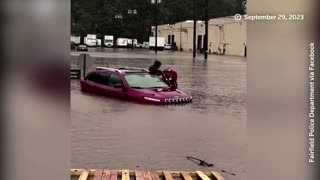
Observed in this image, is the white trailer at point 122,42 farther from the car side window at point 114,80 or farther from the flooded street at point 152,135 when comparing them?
the car side window at point 114,80

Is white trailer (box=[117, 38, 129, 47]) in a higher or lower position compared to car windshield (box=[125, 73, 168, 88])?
higher

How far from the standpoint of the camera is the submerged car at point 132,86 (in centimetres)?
1031

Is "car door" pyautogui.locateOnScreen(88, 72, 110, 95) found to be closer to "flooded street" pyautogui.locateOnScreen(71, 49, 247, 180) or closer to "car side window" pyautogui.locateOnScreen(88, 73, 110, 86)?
"car side window" pyautogui.locateOnScreen(88, 73, 110, 86)

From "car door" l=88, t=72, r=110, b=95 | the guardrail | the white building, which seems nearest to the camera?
the white building

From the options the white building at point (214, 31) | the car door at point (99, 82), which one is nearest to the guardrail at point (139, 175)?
the white building at point (214, 31)

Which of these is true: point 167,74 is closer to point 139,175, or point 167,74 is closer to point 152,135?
point 152,135

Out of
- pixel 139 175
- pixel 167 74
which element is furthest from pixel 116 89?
pixel 139 175

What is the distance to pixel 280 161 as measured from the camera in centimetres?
286

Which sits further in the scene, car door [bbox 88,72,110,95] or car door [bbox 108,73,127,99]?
car door [bbox 88,72,110,95]

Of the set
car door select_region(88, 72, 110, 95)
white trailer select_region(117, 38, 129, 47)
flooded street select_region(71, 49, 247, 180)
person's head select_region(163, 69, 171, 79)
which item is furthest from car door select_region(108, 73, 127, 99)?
white trailer select_region(117, 38, 129, 47)

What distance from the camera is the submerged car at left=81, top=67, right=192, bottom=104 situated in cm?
1031

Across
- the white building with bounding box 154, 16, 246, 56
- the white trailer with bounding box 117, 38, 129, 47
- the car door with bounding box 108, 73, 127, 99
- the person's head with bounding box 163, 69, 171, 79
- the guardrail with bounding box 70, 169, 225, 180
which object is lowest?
the guardrail with bounding box 70, 169, 225, 180

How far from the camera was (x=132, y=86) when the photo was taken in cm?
1035

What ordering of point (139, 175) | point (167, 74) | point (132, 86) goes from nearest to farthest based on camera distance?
point (139, 175)
point (132, 86)
point (167, 74)
